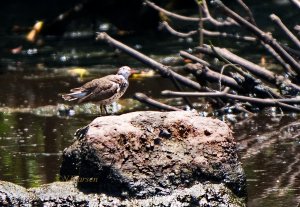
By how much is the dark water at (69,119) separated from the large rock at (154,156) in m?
0.37

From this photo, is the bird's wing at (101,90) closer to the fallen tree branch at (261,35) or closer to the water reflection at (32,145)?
the water reflection at (32,145)

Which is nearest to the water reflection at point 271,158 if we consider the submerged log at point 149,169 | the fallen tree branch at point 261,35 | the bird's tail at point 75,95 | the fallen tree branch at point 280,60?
the submerged log at point 149,169

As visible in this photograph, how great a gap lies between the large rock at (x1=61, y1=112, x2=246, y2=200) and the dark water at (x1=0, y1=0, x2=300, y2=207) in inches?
14.5

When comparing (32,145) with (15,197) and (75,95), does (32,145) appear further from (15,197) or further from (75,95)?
(15,197)

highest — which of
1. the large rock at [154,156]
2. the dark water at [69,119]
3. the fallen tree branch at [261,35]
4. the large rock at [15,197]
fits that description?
the fallen tree branch at [261,35]

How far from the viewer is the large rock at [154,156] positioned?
582 centimetres

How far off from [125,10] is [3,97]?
4.16m

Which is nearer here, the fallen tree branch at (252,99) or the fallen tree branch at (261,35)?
the fallen tree branch at (252,99)

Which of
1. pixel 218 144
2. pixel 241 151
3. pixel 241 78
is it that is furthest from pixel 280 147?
pixel 218 144

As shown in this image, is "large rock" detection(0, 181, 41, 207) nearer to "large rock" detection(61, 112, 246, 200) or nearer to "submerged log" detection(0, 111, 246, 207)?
"submerged log" detection(0, 111, 246, 207)

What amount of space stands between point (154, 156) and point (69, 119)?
3198mm

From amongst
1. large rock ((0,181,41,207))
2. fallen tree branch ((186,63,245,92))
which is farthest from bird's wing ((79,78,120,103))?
large rock ((0,181,41,207))

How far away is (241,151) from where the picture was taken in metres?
7.39

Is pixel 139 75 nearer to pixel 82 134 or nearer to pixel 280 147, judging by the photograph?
pixel 280 147
